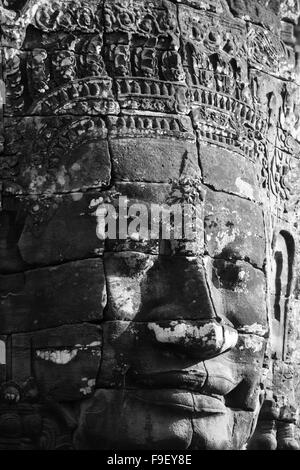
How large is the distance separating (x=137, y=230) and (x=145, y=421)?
1.34 metres

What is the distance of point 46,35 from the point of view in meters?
14.1

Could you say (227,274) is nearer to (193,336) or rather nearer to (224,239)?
(224,239)

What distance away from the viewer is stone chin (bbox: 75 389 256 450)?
13406 mm

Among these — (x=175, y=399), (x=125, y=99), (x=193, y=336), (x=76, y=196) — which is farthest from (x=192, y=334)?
(x=125, y=99)

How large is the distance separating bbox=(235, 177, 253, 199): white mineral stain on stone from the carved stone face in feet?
0.06

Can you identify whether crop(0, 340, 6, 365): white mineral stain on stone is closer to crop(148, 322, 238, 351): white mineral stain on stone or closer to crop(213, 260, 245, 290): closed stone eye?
crop(148, 322, 238, 351): white mineral stain on stone

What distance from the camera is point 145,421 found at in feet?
44.1

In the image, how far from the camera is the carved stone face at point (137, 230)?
44.3ft

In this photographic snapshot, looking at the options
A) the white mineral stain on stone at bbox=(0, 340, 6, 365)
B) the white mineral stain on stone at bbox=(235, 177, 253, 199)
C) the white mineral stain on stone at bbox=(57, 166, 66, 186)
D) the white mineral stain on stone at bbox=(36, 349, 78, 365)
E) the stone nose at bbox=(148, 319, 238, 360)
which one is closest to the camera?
the stone nose at bbox=(148, 319, 238, 360)

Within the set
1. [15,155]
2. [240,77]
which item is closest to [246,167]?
[240,77]

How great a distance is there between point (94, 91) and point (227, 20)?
1.30m

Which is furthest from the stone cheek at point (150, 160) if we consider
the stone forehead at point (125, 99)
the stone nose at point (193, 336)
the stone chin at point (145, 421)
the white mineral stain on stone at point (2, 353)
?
the stone chin at point (145, 421)

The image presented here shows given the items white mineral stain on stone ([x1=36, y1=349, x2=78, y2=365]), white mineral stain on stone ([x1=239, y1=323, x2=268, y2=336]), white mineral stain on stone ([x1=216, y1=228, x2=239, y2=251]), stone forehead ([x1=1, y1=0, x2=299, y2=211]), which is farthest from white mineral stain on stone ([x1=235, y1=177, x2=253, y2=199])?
white mineral stain on stone ([x1=36, y1=349, x2=78, y2=365])

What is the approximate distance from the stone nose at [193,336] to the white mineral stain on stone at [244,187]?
1152mm
